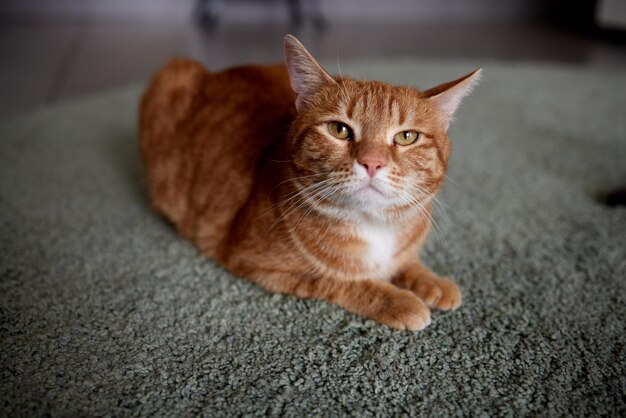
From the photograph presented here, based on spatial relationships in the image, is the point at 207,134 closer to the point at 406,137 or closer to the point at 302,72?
the point at 302,72

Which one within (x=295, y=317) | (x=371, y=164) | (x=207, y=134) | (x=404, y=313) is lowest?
(x=295, y=317)

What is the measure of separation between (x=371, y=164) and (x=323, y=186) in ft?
0.48

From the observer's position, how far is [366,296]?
49.9 inches

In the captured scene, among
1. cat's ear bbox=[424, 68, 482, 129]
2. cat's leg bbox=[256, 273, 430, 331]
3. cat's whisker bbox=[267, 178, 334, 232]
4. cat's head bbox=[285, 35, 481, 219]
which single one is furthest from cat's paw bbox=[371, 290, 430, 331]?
cat's ear bbox=[424, 68, 482, 129]

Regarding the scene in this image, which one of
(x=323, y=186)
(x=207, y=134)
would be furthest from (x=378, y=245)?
(x=207, y=134)

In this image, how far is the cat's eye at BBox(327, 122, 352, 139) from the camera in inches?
46.4

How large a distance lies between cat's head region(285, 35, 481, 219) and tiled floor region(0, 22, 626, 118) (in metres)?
2.24

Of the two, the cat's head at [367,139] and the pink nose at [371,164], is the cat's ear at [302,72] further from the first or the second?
the pink nose at [371,164]

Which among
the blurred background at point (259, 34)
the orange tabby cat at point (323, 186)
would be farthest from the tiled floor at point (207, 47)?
the orange tabby cat at point (323, 186)

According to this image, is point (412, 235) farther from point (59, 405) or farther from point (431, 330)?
point (59, 405)

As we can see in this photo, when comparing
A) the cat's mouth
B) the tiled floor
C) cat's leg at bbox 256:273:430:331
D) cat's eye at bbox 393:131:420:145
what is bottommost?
the tiled floor

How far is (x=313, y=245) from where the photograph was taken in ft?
4.22

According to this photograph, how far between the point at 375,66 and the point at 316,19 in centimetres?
219

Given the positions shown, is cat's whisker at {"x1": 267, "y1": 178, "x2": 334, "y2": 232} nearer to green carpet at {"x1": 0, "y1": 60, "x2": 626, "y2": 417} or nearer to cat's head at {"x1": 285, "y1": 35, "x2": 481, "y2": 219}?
cat's head at {"x1": 285, "y1": 35, "x2": 481, "y2": 219}
